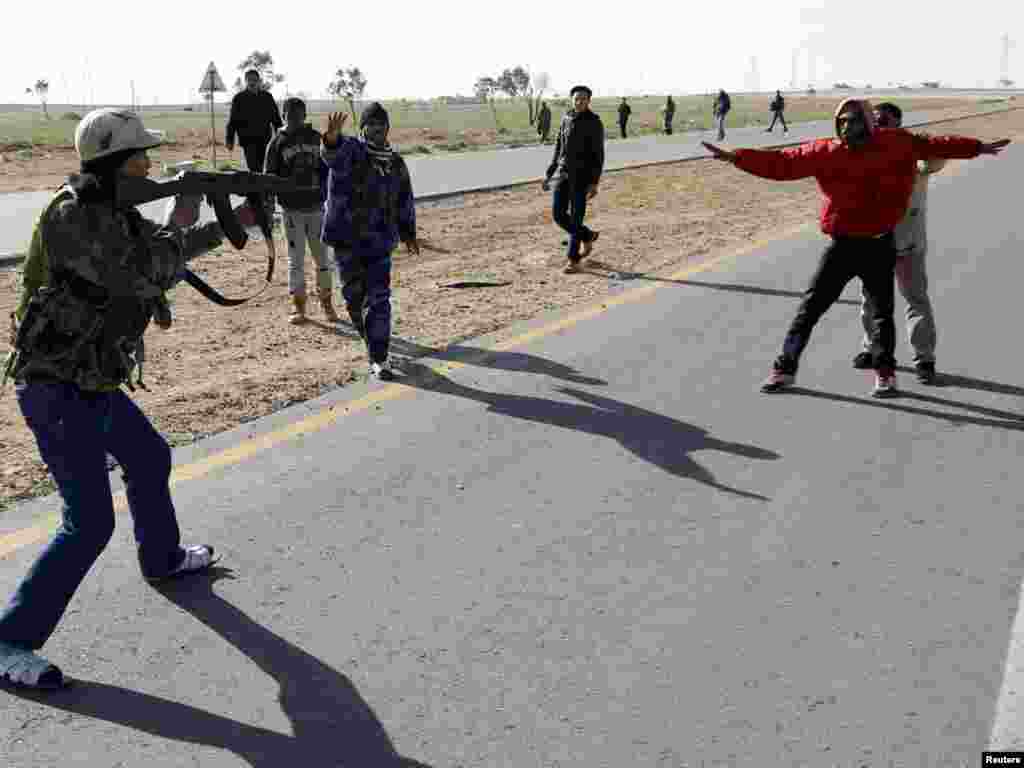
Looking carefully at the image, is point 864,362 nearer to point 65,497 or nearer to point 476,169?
point 65,497

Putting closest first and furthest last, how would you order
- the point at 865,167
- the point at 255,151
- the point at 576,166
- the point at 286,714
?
the point at 286,714
the point at 865,167
the point at 576,166
the point at 255,151

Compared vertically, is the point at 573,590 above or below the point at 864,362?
below

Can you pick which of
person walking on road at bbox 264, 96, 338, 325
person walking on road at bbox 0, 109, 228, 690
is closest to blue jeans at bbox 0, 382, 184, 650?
person walking on road at bbox 0, 109, 228, 690

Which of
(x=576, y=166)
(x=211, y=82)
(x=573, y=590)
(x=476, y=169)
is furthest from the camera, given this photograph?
(x=476, y=169)

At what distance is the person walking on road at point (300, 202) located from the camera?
345 inches

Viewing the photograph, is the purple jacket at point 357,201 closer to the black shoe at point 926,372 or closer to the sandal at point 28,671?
the black shoe at point 926,372

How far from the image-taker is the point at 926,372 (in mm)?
7500

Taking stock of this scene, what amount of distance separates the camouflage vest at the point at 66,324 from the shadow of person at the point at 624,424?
10.00 ft

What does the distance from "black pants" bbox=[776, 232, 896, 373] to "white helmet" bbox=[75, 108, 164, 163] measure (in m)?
4.82

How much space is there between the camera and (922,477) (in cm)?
568

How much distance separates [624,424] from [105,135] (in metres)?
3.76

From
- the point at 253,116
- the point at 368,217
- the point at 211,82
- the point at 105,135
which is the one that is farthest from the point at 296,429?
the point at 211,82

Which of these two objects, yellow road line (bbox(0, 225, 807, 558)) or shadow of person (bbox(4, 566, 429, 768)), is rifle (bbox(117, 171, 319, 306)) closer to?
shadow of person (bbox(4, 566, 429, 768))

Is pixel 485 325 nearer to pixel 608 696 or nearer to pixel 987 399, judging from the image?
pixel 987 399
